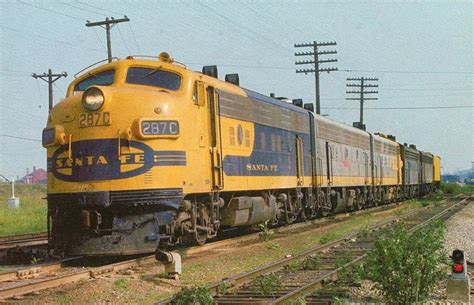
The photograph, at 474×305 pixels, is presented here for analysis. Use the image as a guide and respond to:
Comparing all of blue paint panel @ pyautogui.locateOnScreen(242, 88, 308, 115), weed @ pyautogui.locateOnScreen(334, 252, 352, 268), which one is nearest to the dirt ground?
weed @ pyautogui.locateOnScreen(334, 252, 352, 268)

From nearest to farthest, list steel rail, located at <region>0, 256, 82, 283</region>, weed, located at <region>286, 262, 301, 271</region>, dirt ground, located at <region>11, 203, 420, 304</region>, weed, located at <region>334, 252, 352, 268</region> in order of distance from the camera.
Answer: dirt ground, located at <region>11, 203, 420, 304</region> → steel rail, located at <region>0, 256, 82, 283</region> → weed, located at <region>334, 252, 352, 268</region> → weed, located at <region>286, 262, 301, 271</region>

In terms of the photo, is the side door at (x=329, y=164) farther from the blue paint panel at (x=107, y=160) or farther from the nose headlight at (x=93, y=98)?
the nose headlight at (x=93, y=98)

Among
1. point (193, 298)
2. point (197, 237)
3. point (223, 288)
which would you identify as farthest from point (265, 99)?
point (193, 298)

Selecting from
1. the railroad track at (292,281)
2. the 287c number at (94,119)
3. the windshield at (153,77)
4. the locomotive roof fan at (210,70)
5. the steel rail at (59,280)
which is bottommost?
the railroad track at (292,281)

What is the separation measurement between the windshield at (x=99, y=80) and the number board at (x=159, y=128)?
5.73 feet

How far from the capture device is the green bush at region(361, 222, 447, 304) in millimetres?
7484

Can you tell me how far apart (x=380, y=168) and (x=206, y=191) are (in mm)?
21157

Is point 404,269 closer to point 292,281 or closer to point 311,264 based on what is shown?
point 292,281

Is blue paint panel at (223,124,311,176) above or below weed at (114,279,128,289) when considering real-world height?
above

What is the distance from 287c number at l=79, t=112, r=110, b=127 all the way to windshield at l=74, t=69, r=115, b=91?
1.26 m

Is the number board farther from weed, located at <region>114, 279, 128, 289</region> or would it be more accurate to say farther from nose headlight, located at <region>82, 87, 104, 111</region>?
weed, located at <region>114, 279, 128, 289</region>

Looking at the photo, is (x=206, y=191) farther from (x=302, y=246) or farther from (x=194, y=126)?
(x=302, y=246)

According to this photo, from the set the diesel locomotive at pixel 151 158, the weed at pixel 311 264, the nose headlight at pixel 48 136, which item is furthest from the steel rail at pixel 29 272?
the weed at pixel 311 264

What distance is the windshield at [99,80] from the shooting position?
12188 millimetres
